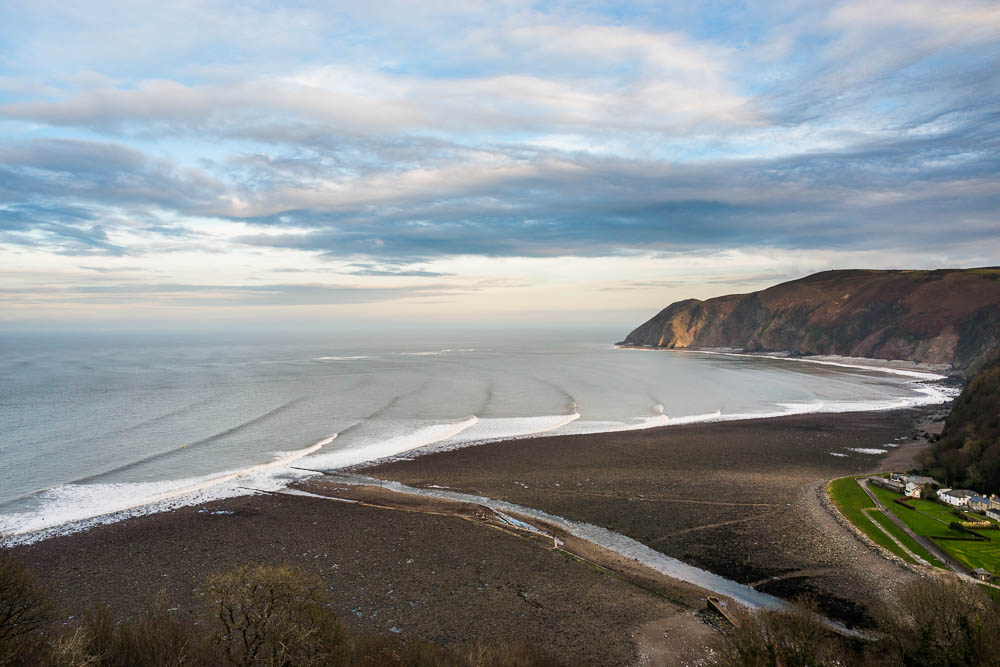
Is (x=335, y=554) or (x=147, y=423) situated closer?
(x=335, y=554)

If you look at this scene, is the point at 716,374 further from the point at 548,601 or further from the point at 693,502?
the point at 548,601

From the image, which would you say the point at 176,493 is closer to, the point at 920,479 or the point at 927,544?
the point at 927,544

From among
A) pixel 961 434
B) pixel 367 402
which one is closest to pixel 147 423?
pixel 367 402

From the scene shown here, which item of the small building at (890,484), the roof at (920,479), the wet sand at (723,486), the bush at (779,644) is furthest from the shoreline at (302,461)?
the bush at (779,644)

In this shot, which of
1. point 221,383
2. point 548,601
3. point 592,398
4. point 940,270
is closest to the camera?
point 548,601

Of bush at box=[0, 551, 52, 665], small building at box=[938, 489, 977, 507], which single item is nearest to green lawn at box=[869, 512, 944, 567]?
small building at box=[938, 489, 977, 507]

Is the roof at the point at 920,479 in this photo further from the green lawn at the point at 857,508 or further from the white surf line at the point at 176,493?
the white surf line at the point at 176,493

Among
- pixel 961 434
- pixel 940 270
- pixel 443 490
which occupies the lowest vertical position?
pixel 443 490
